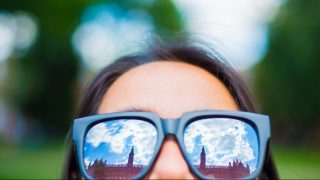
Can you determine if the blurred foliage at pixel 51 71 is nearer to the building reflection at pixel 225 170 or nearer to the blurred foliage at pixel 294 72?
the blurred foliage at pixel 294 72

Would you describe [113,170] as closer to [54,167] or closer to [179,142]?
[179,142]

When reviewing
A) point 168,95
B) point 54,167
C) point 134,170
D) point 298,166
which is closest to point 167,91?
point 168,95

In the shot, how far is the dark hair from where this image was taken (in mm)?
1496

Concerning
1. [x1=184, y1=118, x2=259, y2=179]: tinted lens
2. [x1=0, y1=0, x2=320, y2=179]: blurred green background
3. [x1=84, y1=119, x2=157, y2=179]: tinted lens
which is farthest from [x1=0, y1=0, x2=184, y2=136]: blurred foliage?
[x1=184, y1=118, x2=259, y2=179]: tinted lens

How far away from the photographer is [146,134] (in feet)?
3.78

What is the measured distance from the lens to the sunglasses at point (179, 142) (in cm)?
113

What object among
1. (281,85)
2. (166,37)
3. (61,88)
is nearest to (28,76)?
(61,88)

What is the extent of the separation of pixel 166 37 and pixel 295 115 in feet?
35.5

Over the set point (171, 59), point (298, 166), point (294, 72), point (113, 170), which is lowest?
point (298, 166)

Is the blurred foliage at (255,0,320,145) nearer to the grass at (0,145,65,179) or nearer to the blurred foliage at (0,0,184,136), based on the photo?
the blurred foliage at (0,0,184,136)

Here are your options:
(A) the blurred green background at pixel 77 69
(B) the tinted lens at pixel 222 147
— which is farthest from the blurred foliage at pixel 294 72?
(B) the tinted lens at pixel 222 147

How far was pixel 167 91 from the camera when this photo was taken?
1278 mm

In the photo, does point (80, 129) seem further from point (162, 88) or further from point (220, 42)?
point (220, 42)

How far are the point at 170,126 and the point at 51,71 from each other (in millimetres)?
14371
